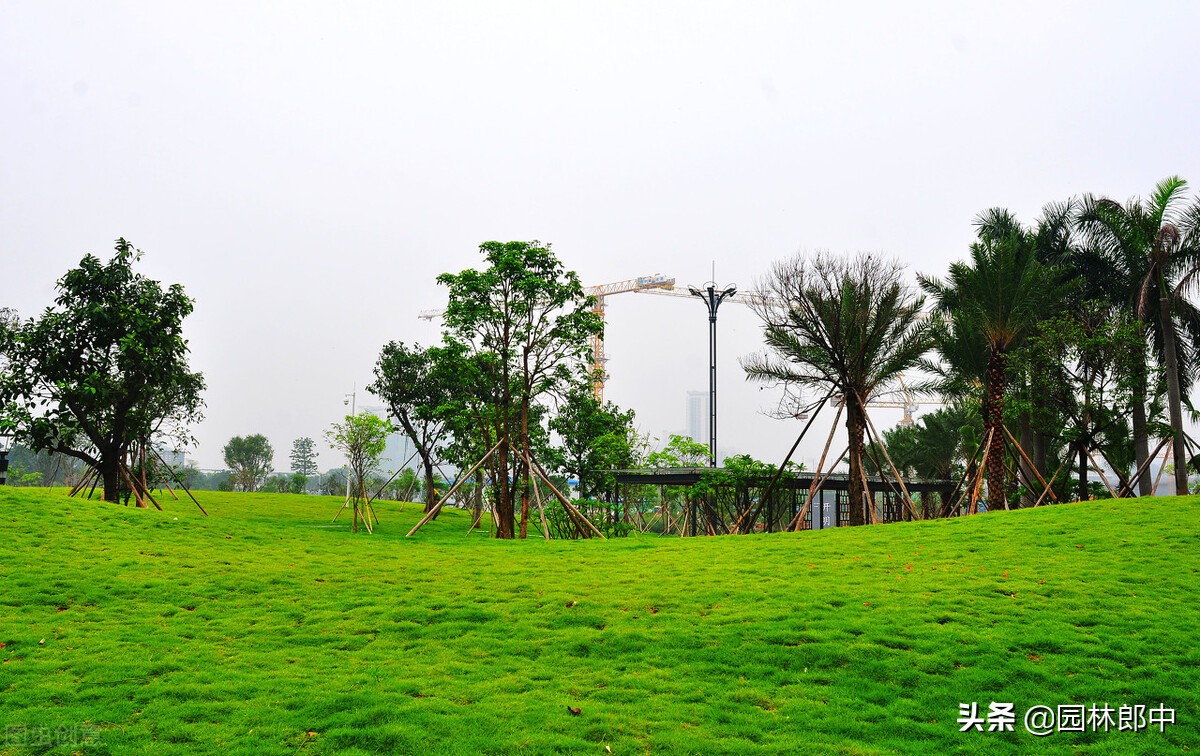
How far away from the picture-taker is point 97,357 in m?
21.6

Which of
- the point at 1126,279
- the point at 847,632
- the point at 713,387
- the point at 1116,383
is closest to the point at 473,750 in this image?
the point at 847,632

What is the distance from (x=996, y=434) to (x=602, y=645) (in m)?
15.7

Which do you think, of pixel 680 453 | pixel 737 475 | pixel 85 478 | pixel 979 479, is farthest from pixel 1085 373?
pixel 85 478

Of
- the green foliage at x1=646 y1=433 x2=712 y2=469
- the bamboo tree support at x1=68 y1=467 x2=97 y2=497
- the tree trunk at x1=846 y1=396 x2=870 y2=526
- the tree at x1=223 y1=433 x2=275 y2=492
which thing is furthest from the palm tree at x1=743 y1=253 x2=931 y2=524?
the tree at x1=223 y1=433 x2=275 y2=492

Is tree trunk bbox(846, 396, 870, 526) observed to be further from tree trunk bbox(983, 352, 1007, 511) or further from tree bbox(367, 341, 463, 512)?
tree bbox(367, 341, 463, 512)

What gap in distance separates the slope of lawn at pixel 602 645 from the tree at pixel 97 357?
698 cm

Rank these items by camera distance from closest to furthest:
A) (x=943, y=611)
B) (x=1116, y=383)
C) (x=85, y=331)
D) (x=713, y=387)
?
(x=943, y=611) < (x=85, y=331) < (x=1116, y=383) < (x=713, y=387)

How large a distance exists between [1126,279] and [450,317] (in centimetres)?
2059

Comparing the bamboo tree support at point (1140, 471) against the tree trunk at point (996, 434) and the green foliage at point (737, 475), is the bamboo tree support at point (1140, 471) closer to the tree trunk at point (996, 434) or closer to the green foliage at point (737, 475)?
the tree trunk at point (996, 434)

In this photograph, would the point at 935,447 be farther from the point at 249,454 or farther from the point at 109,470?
the point at 249,454

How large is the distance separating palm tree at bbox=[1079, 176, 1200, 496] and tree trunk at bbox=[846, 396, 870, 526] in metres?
7.09

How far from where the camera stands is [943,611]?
32.3 feet

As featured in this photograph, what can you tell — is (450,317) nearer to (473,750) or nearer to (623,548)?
(623,548)

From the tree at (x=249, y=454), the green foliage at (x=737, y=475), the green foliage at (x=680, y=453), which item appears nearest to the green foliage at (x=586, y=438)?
the green foliage at (x=680, y=453)
